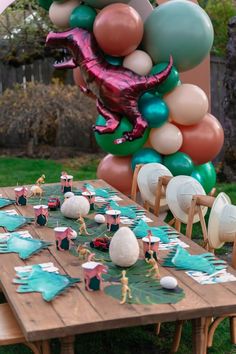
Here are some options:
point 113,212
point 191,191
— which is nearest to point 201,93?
point 191,191

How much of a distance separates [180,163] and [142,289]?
268 centimetres

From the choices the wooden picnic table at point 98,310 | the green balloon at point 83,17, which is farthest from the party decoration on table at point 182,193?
the green balloon at point 83,17

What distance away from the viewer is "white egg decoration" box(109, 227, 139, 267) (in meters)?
2.52

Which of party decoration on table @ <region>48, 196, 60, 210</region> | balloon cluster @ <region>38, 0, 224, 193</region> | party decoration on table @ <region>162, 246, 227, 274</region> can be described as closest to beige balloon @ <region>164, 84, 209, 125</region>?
balloon cluster @ <region>38, 0, 224, 193</region>

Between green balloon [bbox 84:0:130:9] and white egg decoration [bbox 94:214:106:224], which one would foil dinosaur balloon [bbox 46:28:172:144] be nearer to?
green balloon [bbox 84:0:130:9]

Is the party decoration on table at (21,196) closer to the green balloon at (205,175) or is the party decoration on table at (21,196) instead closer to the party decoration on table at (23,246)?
the party decoration on table at (23,246)

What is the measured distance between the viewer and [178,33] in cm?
466

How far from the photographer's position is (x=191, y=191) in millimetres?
3369

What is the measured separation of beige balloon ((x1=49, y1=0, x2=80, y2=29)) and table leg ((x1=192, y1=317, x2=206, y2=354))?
10.6 ft

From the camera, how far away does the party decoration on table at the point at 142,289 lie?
7.33ft

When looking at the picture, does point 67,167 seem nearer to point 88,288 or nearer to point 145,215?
point 145,215

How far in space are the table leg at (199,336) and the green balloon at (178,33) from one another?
279 cm

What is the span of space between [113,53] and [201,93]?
79 centimetres

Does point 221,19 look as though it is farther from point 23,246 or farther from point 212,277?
point 212,277
